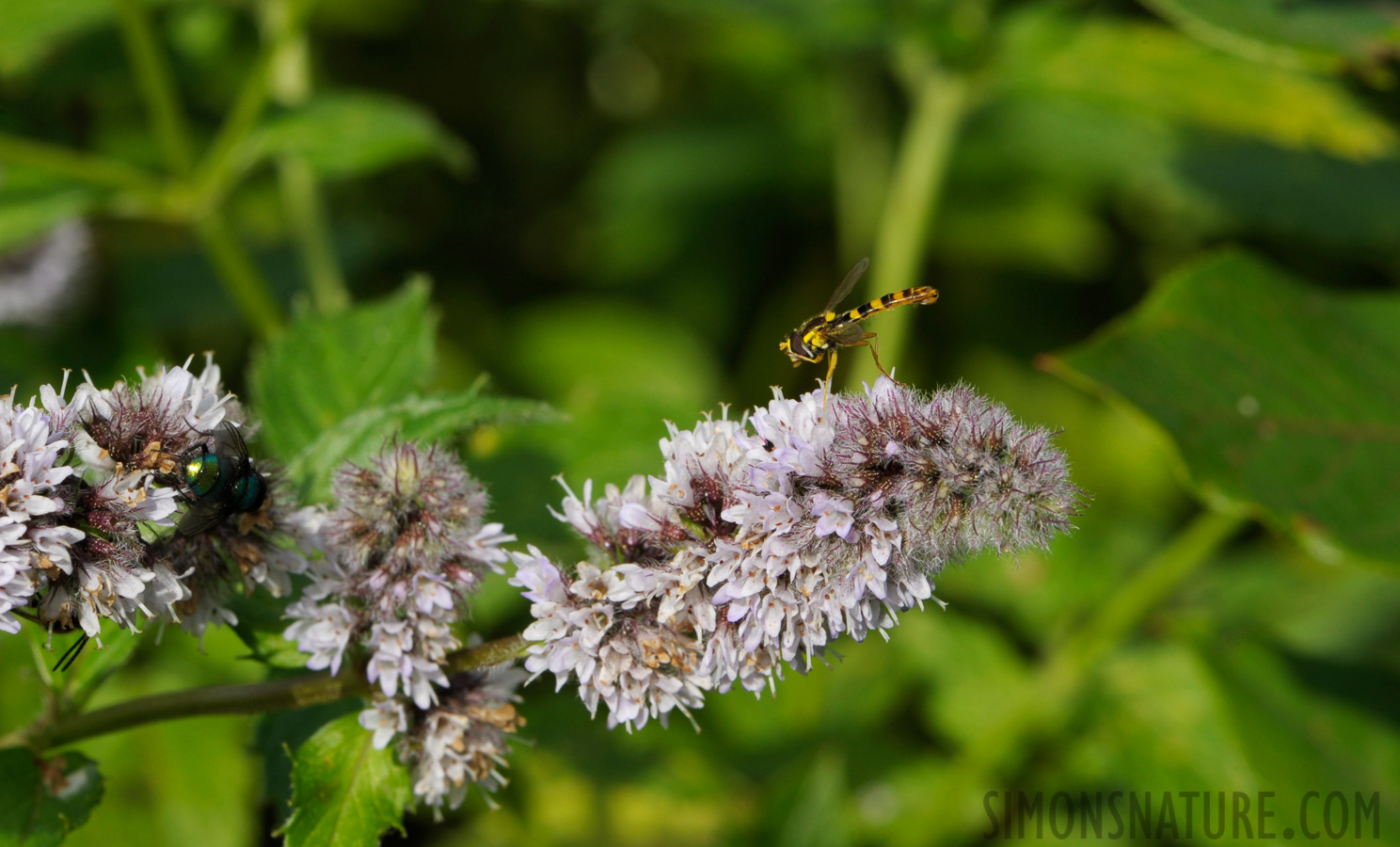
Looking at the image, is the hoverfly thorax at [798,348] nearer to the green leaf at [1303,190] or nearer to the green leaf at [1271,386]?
the green leaf at [1271,386]

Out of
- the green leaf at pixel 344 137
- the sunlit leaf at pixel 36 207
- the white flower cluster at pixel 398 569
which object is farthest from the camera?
the green leaf at pixel 344 137

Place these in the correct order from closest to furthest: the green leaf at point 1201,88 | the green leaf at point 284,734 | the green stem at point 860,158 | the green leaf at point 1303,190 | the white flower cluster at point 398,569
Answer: the white flower cluster at point 398,569 < the green leaf at point 284,734 < the green leaf at point 1201,88 < the green leaf at point 1303,190 < the green stem at point 860,158

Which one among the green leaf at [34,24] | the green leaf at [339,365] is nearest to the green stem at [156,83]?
the green leaf at [34,24]

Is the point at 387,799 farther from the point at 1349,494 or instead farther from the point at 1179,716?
the point at 1179,716

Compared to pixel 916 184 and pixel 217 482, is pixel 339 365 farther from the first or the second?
pixel 916 184

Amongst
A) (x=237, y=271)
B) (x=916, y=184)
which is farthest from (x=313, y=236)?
(x=916, y=184)

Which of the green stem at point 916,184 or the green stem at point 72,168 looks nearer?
the green stem at point 72,168

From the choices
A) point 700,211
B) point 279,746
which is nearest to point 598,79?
point 700,211
